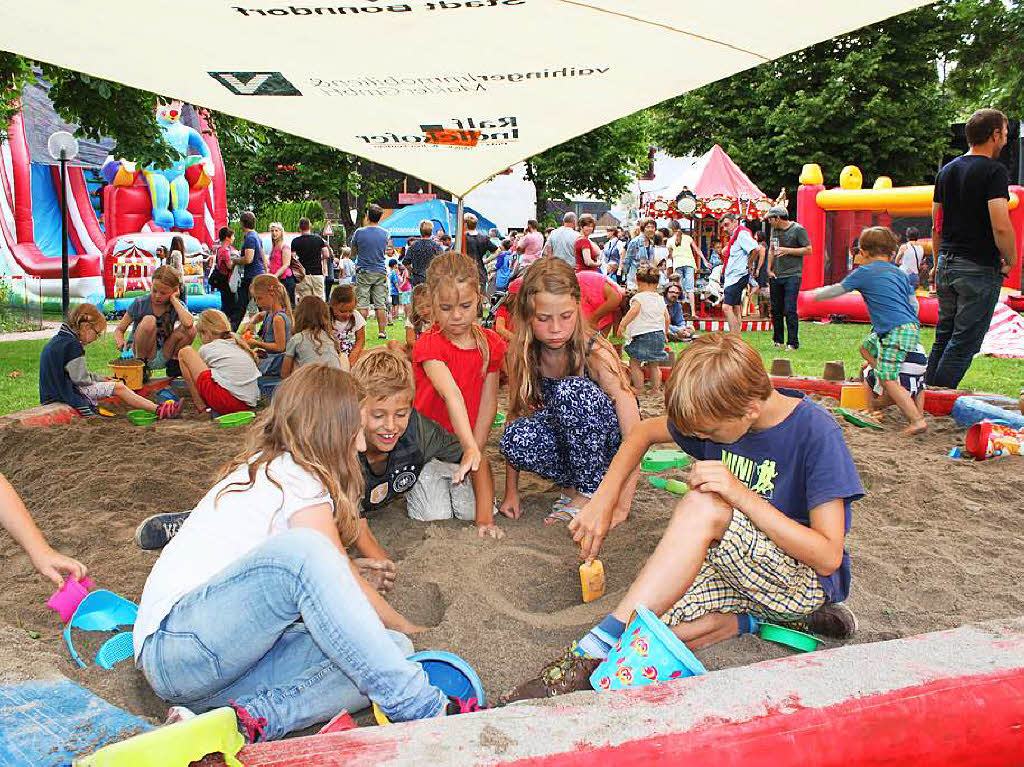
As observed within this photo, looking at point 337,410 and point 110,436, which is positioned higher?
point 337,410

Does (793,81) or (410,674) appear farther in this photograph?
(793,81)

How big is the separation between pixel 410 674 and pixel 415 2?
2021 mm

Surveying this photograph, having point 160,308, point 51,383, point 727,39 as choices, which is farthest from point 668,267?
point 727,39

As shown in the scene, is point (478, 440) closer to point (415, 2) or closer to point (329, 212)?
point (415, 2)

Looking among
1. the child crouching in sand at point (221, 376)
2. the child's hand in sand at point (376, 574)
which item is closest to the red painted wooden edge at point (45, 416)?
the child crouching in sand at point (221, 376)

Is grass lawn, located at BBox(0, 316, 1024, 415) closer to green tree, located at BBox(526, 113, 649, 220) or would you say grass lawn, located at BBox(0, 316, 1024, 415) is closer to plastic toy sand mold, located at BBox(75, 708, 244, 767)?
plastic toy sand mold, located at BBox(75, 708, 244, 767)

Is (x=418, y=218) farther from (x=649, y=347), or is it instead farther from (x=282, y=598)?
(x=282, y=598)

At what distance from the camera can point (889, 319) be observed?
526 centimetres

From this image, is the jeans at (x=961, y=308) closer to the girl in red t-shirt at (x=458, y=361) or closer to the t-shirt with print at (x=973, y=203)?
the t-shirt with print at (x=973, y=203)

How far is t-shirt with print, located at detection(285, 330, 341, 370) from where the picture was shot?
6.25m

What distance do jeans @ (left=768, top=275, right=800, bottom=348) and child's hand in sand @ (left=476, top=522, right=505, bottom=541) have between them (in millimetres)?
7128

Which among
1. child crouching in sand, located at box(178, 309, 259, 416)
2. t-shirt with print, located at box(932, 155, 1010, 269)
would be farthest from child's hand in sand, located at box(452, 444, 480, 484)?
t-shirt with print, located at box(932, 155, 1010, 269)

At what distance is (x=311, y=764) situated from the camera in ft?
5.08

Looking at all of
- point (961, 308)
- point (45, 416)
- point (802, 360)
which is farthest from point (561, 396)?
point (802, 360)
